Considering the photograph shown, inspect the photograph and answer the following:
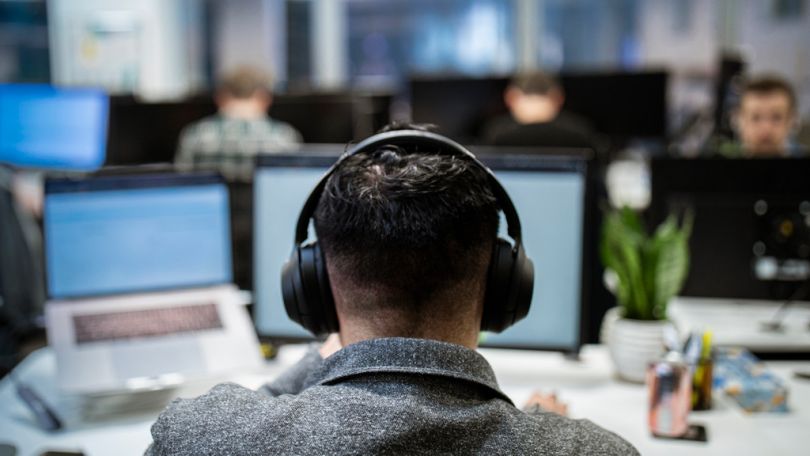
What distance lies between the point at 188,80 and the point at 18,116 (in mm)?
2856

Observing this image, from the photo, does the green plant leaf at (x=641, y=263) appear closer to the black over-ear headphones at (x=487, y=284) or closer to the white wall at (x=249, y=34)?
the black over-ear headphones at (x=487, y=284)

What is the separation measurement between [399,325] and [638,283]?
3.05 ft

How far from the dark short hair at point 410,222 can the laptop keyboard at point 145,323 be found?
79 cm

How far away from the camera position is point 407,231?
854 mm

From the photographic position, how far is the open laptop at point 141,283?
1.53m

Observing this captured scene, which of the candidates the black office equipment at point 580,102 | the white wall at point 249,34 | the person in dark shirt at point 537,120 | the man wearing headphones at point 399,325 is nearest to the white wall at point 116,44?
the white wall at point 249,34

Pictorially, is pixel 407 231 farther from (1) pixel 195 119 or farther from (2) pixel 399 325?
(1) pixel 195 119

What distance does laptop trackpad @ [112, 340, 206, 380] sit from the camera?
152 cm

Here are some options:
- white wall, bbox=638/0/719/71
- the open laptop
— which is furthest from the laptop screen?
white wall, bbox=638/0/719/71

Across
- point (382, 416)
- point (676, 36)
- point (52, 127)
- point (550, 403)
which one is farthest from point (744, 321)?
point (676, 36)

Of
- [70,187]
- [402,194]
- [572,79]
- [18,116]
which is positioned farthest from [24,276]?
[572,79]

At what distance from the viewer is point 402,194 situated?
0.87 meters

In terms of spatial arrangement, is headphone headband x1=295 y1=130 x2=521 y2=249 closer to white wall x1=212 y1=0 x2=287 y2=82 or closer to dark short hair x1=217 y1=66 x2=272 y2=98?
dark short hair x1=217 y1=66 x2=272 y2=98

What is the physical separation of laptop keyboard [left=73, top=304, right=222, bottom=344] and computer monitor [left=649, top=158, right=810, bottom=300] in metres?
1.12
